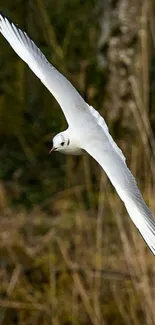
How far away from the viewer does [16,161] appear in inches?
203

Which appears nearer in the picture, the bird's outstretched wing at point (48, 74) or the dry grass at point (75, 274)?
the bird's outstretched wing at point (48, 74)

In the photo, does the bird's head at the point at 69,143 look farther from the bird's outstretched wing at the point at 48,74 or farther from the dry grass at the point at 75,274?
the dry grass at the point at 75,274

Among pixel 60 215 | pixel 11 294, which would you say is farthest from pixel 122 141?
pixel 11 294

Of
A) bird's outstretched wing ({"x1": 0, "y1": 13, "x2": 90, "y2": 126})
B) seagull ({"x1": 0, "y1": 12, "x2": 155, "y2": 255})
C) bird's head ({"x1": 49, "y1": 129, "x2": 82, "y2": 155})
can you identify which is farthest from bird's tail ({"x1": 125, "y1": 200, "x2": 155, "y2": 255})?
bird's outstretched wing ({"x1": 0, "y1": 13, "x2": 90, "y2": 126})

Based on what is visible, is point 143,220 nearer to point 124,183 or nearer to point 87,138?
point 124,183

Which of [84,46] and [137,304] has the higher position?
[84,46]

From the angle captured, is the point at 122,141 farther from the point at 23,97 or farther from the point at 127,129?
the point at 23,97

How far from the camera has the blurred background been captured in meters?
3.18

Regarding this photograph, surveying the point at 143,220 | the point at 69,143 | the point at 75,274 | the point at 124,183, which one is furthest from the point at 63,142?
the point at 75,274

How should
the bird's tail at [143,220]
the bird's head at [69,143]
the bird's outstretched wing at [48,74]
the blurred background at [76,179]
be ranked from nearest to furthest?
the bird's tail at [143,220], the bird's head at [69,143], the bird's outstretched wing at [48,74], the blurred background at [76,179]

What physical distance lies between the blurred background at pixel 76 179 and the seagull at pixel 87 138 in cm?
23

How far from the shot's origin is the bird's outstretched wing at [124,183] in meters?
2.20

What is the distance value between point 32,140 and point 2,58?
483mm

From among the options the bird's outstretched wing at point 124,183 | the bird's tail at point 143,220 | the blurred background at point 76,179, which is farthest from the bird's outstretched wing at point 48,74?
the bird's tail at point 143,220
